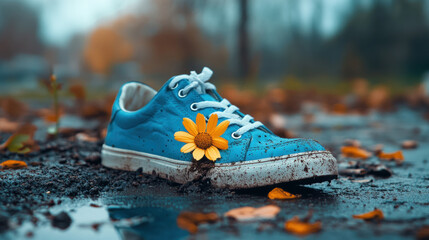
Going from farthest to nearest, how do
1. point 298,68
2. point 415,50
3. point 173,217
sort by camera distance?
point 298,68
point 415,50
point 173,217

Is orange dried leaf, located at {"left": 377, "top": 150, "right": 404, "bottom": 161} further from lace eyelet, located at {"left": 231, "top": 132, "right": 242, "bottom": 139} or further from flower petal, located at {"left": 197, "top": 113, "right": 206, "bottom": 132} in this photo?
flower petal, located at {"left": 197, "top": 113, "right": 206, "bottom": 132}

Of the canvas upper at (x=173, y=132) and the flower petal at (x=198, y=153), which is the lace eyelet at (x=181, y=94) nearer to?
the canvas upper at (x=173, y=132)

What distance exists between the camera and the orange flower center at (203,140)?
1.80 meters

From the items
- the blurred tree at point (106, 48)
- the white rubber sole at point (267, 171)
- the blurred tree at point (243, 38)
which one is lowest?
the white rubber sole at point (267, 171)

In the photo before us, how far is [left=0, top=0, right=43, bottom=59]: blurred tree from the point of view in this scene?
43156mm

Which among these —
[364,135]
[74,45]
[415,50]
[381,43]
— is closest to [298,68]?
[381,43]

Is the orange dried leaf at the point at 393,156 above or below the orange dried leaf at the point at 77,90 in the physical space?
below

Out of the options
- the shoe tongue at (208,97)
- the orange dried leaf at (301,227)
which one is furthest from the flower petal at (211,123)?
Result: the orange dried leaf at (301,227)

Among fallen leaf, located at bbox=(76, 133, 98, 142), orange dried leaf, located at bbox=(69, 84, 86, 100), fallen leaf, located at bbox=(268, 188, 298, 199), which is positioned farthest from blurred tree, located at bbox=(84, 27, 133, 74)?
fallen leaf, located at bbox=(268, 188, 298, 199)

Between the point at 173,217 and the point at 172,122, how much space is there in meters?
0.66

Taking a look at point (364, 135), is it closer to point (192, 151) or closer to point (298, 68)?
point (192, 151)

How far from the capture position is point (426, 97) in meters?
7.53

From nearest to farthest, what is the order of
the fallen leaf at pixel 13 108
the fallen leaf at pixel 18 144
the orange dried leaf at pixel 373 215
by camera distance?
the orange dried leaf at pixel 373 215 → the fallen leaf at pixel 18 144 → the fallen leaf at pixel 13 108

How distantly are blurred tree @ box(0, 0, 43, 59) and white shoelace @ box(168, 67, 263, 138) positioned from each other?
44195 millimetres
